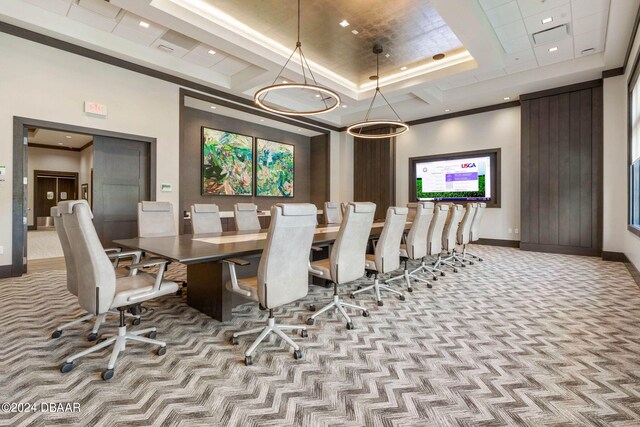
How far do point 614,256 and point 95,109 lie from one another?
9764mm

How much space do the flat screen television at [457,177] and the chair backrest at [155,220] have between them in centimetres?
709

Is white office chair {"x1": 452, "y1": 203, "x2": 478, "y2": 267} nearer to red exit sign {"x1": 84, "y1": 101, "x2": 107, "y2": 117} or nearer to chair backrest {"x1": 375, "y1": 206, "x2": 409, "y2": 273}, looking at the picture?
chair backrest {"x1": 375, "y1": 206, "x2": 409, "y2": 273}

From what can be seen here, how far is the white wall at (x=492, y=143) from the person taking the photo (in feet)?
24.5

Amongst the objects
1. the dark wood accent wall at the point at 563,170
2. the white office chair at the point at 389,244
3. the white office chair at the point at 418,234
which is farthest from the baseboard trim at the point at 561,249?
the white office chair at the point at 389,244

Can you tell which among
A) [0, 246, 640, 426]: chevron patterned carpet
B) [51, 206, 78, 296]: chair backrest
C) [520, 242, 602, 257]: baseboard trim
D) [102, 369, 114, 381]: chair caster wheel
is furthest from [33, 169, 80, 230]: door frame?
[520, 242, 602, 257]: baseboard trim

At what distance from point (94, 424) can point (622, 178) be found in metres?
8.16

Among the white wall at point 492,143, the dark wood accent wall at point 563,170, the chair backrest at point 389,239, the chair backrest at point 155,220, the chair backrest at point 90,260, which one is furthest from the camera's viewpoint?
the white wall at point 492,143

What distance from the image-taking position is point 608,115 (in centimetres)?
584

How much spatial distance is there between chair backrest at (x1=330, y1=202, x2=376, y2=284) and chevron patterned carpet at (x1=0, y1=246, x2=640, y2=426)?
494 millimetres

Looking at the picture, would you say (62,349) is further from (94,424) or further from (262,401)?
(262,401)

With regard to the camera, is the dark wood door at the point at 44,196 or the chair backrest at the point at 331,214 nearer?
the chair backrest at the point at 331,214

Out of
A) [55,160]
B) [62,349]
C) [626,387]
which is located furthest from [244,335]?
[55,160]

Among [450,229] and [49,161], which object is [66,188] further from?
[450,229]

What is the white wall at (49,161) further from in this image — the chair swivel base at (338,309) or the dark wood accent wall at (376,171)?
the chair swivel base at (338,309)
